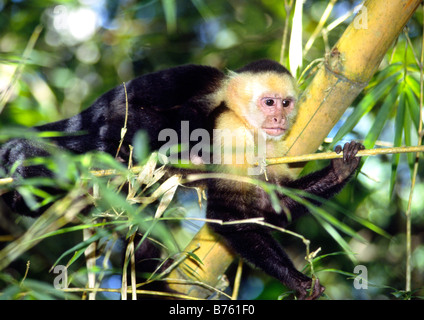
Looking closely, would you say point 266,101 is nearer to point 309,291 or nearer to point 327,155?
point 327,155

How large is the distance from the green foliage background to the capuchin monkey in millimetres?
381

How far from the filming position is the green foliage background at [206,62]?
4.20 m

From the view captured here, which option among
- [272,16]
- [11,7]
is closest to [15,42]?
[11,7]

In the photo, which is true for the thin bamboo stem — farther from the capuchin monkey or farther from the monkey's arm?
the monkey's arm

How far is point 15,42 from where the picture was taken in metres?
4.81

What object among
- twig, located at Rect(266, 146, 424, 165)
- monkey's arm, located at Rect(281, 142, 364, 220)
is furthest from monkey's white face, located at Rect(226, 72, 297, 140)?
twig, located at Rect(266, 146, 424, 165)

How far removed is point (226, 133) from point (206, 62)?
2.30 meters

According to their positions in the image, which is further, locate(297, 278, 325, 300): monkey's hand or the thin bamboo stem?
locate(297, 278, 325, 300): monkey's hand

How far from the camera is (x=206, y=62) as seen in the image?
519 cm

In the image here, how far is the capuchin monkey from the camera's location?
9.54 feet

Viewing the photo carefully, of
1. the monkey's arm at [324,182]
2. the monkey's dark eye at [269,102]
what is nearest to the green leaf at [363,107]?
the monkey's arm at [324,182]

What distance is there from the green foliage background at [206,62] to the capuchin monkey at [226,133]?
0.38 m

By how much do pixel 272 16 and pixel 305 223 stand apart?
94.0 inches

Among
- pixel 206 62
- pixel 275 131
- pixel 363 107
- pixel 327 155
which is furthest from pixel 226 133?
pixel 206 62
